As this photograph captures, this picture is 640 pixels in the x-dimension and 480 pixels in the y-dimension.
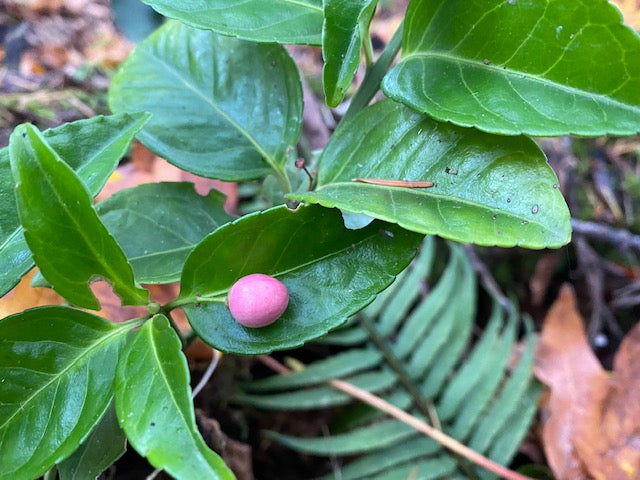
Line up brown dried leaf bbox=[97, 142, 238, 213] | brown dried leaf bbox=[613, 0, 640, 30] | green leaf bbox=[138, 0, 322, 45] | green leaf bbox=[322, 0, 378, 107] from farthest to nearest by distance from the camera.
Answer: brown dried leaf bbox=[613, 0, 640, 30], brown dried leaf bbox=[97, 142, 238, 213], green leaf bbox=[138, 0, 322, 45], green leaf bbox=[322, 0, 378, 107]

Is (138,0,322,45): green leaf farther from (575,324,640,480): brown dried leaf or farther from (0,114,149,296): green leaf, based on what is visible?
(575,324,640,480): brown dried leaf

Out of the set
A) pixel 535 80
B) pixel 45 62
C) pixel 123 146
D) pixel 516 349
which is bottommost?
pixel 516 349

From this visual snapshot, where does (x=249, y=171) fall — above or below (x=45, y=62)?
above

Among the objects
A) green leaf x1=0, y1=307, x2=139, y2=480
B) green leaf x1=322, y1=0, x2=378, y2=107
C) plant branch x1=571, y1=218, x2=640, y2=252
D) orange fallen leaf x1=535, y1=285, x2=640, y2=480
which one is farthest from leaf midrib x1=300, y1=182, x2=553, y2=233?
plant branch x1=571, y1=218, x2=640, y2=252

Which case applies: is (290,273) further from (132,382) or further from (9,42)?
(9,42)

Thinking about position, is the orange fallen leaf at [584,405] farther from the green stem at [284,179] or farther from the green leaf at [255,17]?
the green leaf at [255,17]

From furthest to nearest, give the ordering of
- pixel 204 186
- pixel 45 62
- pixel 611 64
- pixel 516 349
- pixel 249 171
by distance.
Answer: pixel 45 62 < pixel 516 349 < pixel 204 186 < pixel 249 171 < pixel 611 64

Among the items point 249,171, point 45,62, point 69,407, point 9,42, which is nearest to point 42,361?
point 69,407
